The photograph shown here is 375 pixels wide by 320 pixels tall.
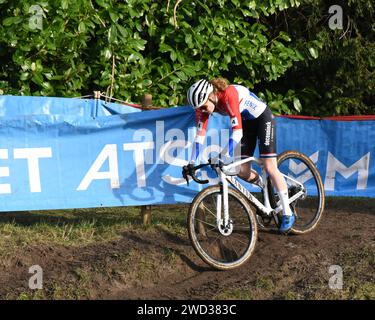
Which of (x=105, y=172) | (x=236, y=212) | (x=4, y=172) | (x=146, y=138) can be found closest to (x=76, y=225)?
(x=105, y=172)

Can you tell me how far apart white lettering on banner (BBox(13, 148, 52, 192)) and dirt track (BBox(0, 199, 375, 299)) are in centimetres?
81

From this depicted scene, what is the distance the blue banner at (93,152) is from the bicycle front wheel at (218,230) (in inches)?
38.7

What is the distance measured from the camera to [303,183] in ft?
26.5

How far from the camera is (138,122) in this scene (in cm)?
775

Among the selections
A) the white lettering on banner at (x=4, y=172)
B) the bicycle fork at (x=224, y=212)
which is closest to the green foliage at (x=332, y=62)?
the bicycle fork at (x=224, y=212)

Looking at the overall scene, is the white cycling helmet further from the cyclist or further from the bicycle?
the bicycle

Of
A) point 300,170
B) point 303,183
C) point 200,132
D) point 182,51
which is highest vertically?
point 182,51

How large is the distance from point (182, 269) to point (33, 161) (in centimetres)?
207

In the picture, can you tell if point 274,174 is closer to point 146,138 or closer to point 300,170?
point 300,170

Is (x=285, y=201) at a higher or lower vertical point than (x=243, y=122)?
lower

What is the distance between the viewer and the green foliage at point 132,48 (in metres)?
8.65

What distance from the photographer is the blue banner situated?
7414 mm
